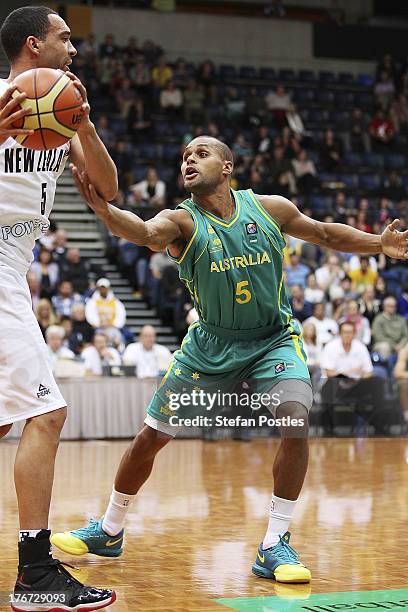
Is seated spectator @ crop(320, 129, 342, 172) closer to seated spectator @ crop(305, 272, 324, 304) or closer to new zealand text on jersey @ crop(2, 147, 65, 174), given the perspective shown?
seated spectator @ crop(305, 272, 324, 304)

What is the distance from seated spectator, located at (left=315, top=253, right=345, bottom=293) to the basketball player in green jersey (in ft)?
36.1

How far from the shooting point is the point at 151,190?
18781mm

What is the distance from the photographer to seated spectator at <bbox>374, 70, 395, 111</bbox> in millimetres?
24906

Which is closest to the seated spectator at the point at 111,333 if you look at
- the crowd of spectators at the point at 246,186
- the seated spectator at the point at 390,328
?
the crowd of spectators at the point at 246,186

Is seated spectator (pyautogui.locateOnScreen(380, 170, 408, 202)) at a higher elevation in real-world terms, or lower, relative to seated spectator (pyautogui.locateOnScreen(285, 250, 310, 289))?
higher

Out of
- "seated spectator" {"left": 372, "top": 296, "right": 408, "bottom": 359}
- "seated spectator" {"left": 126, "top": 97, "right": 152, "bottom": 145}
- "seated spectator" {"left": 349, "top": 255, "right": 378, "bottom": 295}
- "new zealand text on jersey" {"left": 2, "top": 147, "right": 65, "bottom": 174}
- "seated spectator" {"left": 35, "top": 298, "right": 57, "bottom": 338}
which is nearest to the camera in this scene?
"new zealand text on jersey" {"left": 2, "top": 147, "right": 65, "bottom": 174}

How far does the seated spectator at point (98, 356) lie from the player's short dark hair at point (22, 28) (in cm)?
915

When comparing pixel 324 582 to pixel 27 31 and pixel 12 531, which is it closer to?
pixel 12 531

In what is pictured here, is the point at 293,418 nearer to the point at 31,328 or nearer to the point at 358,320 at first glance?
the point at 31,328

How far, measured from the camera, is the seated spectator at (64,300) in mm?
14891

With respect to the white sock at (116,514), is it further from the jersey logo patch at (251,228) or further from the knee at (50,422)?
the jersey logo patch at (251,228)

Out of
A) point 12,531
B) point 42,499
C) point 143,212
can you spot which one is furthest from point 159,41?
point 42,499

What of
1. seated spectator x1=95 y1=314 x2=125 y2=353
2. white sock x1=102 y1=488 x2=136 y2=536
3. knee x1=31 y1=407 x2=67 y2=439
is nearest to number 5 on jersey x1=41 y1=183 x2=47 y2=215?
knee x1=31 y1=407 x2=67 y2=439

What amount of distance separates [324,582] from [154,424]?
1169 millimetres
